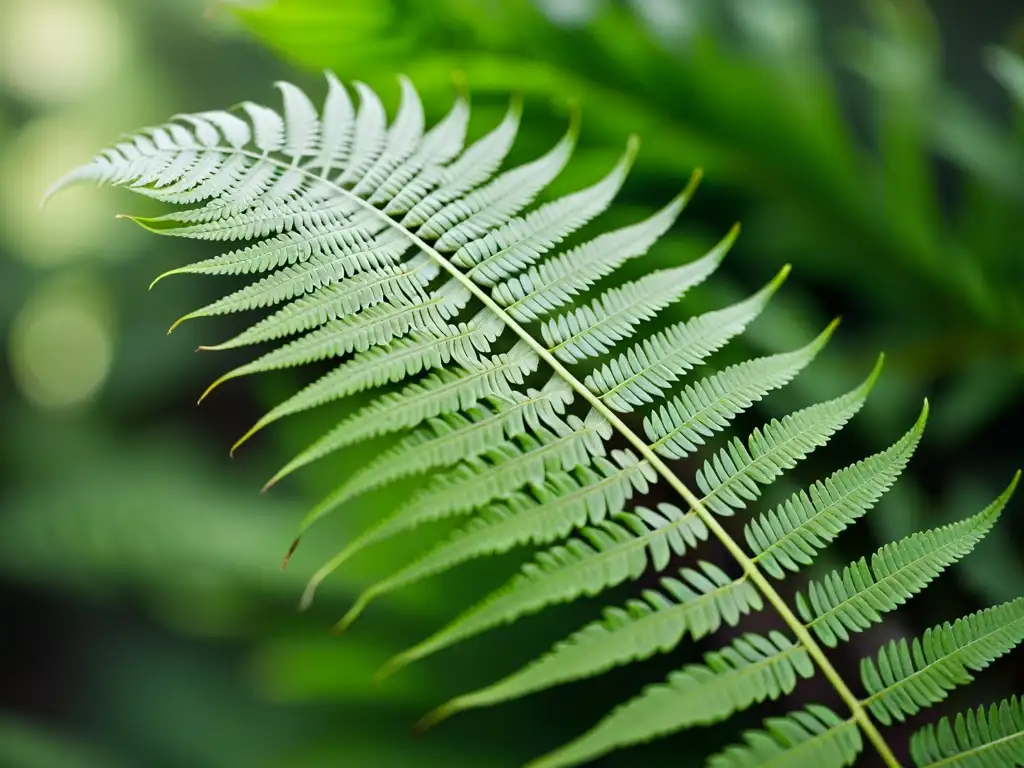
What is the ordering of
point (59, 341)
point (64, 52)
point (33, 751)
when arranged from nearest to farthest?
1. point (33, 751)
2. point (59, 341)
3. point (64, 52)

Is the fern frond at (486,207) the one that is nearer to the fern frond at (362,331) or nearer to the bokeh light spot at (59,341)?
the fern frond at (362,331)

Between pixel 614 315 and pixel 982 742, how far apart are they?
35cm

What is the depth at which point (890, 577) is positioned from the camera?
495mm

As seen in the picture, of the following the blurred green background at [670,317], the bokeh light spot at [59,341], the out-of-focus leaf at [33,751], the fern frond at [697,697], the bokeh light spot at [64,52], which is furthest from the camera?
the bokeh light spot at [64,52]

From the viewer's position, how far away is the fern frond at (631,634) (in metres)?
0.44

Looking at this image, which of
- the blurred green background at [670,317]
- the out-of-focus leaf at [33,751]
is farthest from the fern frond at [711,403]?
the out-of-focus leaf at [33,751]

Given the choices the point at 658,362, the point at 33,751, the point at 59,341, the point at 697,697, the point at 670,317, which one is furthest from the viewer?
the point at 59,341

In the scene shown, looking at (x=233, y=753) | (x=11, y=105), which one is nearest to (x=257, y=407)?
(x=233, y=753)

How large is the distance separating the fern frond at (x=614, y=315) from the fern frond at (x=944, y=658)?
0.26 metres

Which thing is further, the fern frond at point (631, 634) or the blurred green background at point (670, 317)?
the blurred green background at point (670, 317)

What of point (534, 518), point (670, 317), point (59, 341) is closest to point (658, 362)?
point (534, 518)

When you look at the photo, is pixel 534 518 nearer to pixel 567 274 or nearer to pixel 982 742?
pixel 567 274

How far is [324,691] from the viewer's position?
4.06 ft

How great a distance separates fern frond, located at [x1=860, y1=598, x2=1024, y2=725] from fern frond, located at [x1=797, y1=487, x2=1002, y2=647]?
25mm
